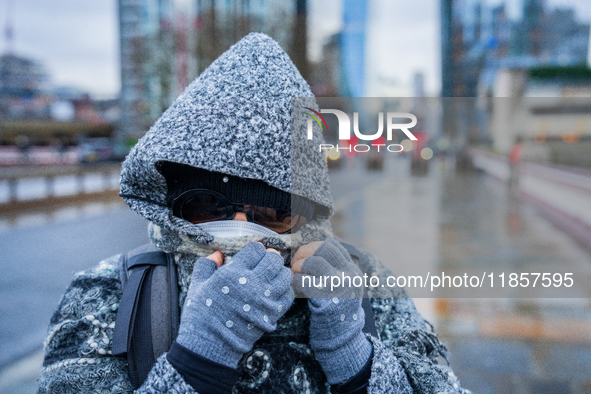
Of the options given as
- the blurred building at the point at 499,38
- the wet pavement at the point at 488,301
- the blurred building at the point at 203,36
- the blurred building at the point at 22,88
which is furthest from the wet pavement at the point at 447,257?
the blurred building at the point at 22,88

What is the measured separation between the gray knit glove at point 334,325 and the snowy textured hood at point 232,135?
25 centimetres

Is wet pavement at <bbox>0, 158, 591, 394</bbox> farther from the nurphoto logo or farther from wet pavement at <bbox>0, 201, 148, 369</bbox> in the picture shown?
the nurphoto logo

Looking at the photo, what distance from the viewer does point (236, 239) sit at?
1171 millimetres

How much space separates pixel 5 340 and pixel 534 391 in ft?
15.3

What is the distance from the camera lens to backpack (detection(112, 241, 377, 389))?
105 centimetres

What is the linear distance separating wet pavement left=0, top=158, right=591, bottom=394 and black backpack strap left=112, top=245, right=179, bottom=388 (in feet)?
2.14

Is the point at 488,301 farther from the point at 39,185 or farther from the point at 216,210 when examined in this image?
the point at 39,185

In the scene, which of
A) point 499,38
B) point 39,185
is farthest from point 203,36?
point 499,38

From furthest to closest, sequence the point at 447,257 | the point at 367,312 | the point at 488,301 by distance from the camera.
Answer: the point at 447,257
the point at 488,301
the point at 367,312

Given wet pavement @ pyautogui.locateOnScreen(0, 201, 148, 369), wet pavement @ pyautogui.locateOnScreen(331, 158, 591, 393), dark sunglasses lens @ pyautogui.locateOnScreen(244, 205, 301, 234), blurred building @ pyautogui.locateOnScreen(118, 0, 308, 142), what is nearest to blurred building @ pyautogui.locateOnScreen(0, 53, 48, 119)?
blurred building @ pyautogui.locateOnScreen(118, 0, 308, 142)

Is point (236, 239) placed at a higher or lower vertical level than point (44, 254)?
higher

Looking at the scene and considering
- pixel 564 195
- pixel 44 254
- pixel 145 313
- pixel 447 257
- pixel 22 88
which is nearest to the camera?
pixel 145 313

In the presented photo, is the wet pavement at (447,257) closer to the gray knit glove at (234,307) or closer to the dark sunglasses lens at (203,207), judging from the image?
the dark sunglasses lens at (203,207)

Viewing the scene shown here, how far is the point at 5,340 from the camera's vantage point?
436 centimetres
